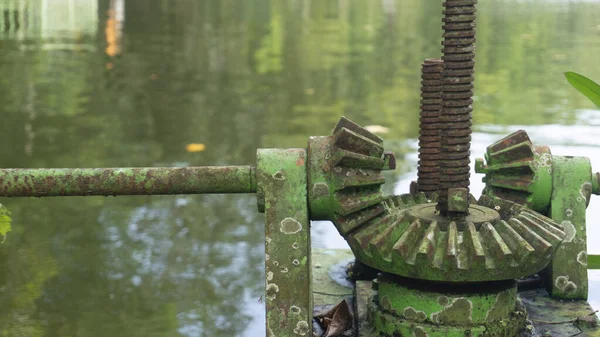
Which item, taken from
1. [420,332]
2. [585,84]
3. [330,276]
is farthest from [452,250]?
[330,276]

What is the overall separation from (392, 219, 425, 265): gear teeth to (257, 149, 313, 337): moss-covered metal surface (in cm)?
23

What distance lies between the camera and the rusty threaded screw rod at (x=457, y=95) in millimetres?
2209

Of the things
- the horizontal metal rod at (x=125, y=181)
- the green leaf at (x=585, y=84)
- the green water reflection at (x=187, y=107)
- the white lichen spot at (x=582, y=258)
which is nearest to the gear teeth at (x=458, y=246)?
the horizontal metal rod at (x=125, y=181)

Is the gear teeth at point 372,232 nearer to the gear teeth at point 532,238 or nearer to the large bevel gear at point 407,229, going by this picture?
the large bevel gear at point 407,229

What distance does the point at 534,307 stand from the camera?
265 centimetres

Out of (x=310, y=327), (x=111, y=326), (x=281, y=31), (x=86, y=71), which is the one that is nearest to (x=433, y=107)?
(x=310, y=327)

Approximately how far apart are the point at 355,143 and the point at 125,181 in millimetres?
555

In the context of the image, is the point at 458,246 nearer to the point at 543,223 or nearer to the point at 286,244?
the point at 543,223

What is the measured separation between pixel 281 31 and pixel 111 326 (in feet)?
25.6

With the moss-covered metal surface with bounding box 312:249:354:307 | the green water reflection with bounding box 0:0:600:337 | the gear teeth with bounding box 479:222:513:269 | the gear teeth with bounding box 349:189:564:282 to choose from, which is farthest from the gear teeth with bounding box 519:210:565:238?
the green water reflection with bounding box 0:0:600:337

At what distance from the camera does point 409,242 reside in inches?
85.9

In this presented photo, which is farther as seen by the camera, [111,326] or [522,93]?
[522,93]

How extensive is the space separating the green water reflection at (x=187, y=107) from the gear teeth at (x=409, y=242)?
3.02 ft

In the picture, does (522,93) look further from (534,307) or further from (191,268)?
(534,307)
